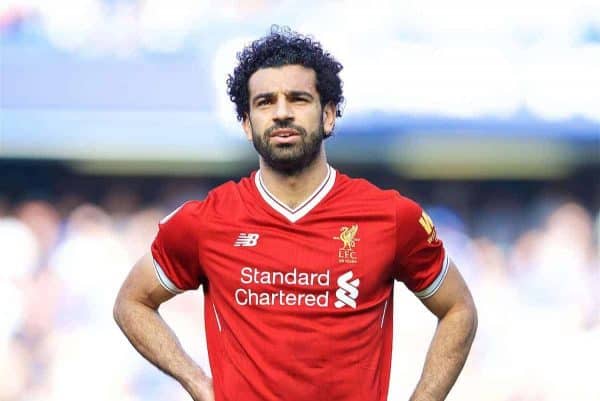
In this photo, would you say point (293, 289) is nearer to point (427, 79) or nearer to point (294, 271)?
point (294, 271)

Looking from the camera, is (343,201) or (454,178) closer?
(343,201)

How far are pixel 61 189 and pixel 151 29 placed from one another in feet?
5.75

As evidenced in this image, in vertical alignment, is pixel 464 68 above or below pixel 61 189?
above

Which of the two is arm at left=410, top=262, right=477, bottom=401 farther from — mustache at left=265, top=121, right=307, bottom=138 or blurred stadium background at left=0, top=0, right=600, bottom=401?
blurred stadium background at left=0, top=0, right=600, bottom=401

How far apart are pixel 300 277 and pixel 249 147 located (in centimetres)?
726

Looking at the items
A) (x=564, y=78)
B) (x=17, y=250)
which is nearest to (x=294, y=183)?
(x=564, y=78)

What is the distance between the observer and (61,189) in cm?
1200

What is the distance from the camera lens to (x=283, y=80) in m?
4.53

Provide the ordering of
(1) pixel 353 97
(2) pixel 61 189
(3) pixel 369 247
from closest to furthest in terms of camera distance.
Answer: (3) pixel 369 247 < (1) pixel 353 97 < (2) pixel 61 189

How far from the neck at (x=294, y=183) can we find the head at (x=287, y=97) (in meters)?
0.02

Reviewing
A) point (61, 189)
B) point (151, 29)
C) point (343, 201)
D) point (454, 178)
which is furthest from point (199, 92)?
point (343, 201)

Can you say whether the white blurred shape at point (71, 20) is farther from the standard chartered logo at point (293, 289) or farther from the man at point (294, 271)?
the standard chartered logo at point (293, 289)

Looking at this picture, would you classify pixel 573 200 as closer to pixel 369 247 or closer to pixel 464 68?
pixel 464 68

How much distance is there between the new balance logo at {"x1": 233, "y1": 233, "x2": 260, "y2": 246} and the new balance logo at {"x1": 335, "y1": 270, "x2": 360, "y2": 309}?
31 cm
